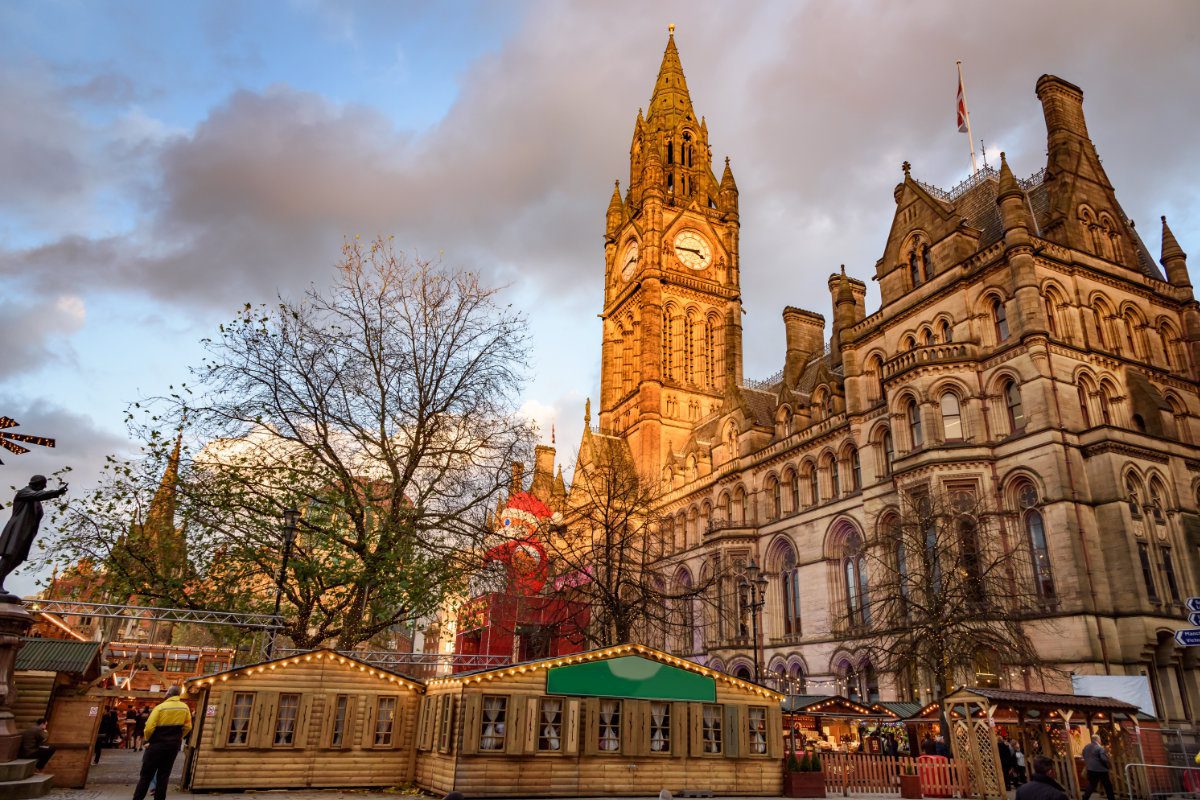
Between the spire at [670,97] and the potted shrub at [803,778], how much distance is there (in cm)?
7249

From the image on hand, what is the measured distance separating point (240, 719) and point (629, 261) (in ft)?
213

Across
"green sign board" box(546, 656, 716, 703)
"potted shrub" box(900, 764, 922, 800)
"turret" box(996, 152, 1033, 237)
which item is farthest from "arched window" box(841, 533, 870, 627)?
"green sign board" box(546, 656, 716, 703)

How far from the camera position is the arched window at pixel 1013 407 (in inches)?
1168

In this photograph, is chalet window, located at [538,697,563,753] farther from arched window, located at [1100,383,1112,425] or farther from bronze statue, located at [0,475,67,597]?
arched window, located at [1100,383,1112,425]

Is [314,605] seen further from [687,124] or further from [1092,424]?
[687,124]

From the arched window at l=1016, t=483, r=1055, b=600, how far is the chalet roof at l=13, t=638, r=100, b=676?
1099 inches

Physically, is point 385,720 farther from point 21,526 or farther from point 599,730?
point 21,526

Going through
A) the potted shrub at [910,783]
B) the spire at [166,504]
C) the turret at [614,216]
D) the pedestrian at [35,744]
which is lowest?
the potted shrub at [910,783]

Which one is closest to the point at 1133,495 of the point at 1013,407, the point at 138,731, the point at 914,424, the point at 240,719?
the point at 1013,407

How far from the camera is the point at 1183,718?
25.8m

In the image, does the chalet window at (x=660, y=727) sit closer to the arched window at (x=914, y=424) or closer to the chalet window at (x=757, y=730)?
the chalet window at (x=757, y=730)

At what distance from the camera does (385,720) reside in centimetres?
1852

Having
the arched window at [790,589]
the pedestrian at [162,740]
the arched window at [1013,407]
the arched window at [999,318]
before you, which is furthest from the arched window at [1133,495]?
the pedestrian at [162,740]

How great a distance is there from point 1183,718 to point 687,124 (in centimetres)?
7024
